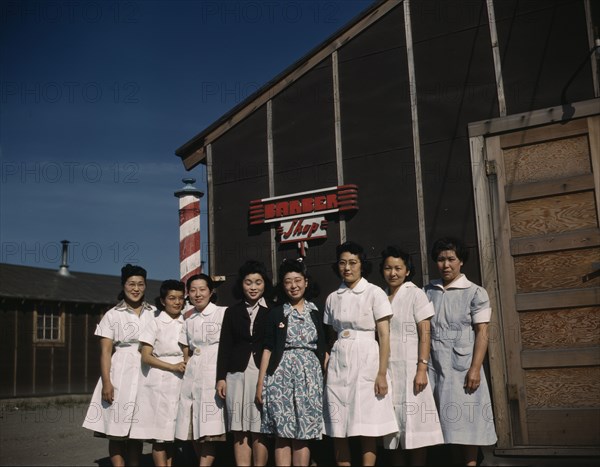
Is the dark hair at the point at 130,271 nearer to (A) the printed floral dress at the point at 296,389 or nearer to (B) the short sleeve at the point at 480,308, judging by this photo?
(A) the printed floral dress at the point at 296,389

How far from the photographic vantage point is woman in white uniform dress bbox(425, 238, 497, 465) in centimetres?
517

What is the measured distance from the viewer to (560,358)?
5.64 m

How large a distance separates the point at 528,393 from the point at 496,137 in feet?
7.86

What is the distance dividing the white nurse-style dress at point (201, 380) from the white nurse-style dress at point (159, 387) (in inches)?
4.7

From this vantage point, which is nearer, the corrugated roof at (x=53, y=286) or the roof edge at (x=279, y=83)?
the roof edge at (x=279, y=83)

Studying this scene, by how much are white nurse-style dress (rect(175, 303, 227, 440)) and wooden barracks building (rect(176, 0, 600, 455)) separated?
58.0 inches

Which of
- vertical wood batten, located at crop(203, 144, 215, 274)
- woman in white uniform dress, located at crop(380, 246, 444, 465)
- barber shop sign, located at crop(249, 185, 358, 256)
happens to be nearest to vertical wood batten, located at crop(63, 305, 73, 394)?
vertical wood batten, located at crop(203, 144, 215, 274)

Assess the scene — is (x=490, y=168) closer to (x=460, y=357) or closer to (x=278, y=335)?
(x=460, y=357)

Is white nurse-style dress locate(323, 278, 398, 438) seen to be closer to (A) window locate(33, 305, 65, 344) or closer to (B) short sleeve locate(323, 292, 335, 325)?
(B) short sleeve locate(323, 292, 335, 325)

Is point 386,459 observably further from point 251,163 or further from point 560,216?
point 251,163

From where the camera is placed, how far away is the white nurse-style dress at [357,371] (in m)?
5.09

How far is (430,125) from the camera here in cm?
663

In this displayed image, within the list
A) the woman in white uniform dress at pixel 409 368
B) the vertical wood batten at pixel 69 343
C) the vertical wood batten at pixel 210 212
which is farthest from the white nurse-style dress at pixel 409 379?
the vertical wood batten at pixel 69 343

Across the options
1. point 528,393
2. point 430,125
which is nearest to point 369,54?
point 430,125
